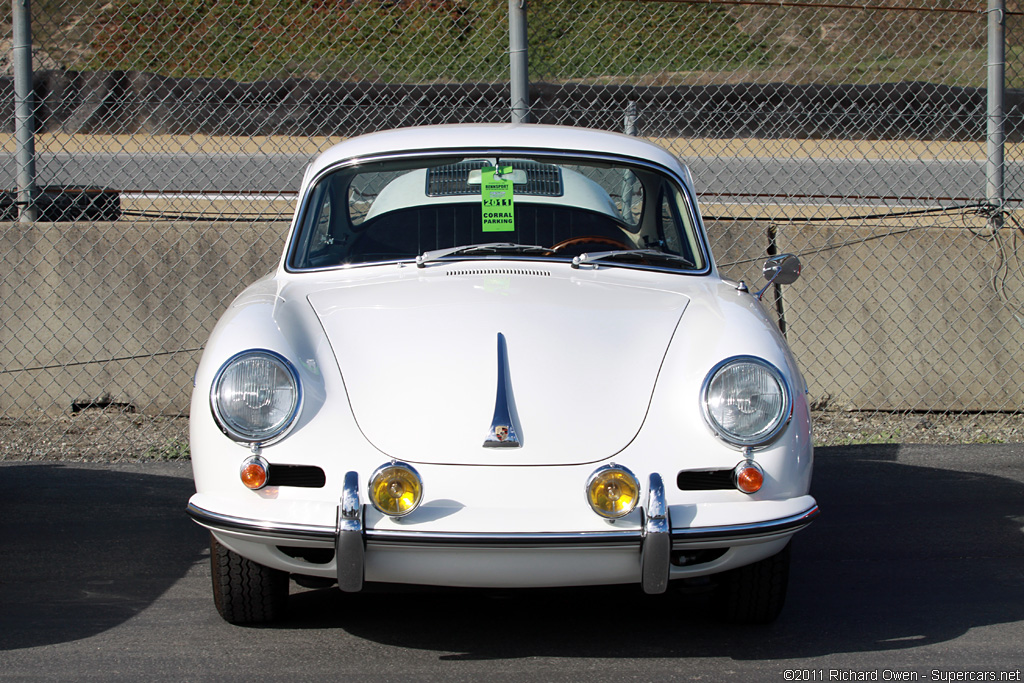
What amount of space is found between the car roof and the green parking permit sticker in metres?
0.15

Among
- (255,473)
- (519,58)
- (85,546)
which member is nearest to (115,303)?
(85,546)

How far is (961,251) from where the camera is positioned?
564 cm

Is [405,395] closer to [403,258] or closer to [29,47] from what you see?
[403,258]

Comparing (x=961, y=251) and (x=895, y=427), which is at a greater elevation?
(x=961, y=251)

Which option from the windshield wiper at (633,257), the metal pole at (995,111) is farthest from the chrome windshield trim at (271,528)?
the metal pole at (995,111)

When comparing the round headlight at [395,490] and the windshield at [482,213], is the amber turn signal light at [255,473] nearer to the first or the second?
the round headlight at [395,490]

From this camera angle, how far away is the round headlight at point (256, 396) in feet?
8.91

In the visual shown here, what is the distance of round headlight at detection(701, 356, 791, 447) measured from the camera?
274 cm

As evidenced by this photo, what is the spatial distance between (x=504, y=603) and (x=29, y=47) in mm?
3893

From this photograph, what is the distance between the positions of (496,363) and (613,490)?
490 mm

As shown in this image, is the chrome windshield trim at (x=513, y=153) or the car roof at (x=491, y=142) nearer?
the chrome windshield trim at (x=513, y=153)

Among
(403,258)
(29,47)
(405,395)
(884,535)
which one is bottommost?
(884,535)

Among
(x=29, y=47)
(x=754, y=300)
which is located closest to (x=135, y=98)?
(x=29, y=47)

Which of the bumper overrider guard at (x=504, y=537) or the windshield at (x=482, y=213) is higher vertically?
the windshield at (x=482, y=213)
